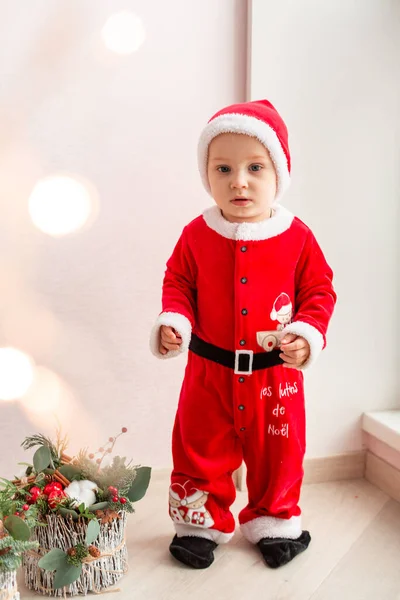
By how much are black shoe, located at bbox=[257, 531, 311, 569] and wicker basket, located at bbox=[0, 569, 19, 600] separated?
0.53 m

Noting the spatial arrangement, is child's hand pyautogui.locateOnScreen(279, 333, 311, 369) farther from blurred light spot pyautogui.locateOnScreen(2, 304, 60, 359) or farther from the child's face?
blurred light spot pyautogui.locateOnScreen(2, 304, 60, 359)

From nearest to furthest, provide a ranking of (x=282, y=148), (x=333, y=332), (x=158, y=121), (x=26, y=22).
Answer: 1. (x=282, y=148)
2. (x=26, y=22)
3. (x=158, y=121)
4. (x=333, y=332)

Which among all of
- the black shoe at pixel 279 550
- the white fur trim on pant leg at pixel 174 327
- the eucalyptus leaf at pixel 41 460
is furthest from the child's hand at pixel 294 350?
the eucalyptus leaf at pixel 41 460

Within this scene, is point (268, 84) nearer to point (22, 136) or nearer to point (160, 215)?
point (160, 215)

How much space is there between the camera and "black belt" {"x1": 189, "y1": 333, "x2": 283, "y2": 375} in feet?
4.59

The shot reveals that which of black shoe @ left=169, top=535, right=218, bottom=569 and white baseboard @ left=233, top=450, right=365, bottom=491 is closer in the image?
black shoe @ left=169, top=535, right=218, bottom=569

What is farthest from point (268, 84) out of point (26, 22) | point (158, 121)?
point (26, 22)

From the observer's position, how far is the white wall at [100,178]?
5.27 feet

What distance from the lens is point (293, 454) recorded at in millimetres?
1467

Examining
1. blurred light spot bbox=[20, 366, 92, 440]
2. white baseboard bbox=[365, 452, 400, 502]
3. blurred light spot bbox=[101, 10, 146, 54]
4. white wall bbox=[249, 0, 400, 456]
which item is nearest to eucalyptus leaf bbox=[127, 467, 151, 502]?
blurred light spot bbox=[20, 366, 92, 440]

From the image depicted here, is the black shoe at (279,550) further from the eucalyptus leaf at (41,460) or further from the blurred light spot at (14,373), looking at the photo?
the blurred light spot at (14,373)

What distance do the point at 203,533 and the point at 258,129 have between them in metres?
0.84

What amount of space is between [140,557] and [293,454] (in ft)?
1.28

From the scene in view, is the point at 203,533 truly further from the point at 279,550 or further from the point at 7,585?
the point at 7,585
